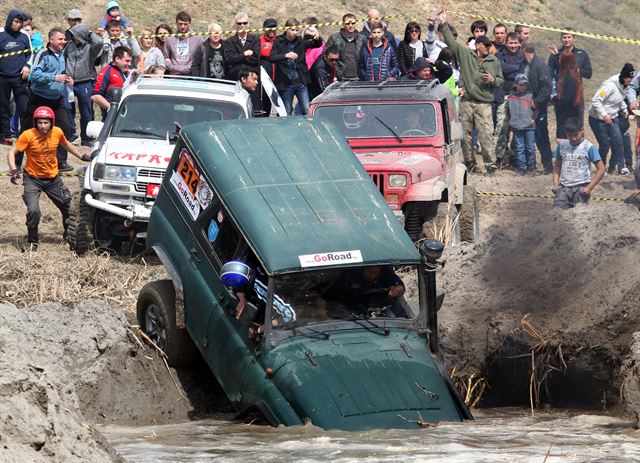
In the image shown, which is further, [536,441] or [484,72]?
[484,72]

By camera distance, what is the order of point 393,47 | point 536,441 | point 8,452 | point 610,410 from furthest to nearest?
point 393,47 < point 610,410 < point 536,441 < point 8,452

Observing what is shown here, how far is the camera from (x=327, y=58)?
1942 cm

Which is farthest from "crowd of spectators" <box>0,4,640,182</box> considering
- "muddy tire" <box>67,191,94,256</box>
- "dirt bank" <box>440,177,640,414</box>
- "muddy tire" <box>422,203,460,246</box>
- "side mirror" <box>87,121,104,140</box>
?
"dirt bank" <box>440,177,640,414</box>

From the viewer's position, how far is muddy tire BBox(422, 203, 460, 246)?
591 inches

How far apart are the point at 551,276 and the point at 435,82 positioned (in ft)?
15.3

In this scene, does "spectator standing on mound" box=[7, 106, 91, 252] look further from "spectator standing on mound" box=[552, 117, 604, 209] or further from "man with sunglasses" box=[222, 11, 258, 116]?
"spectator standing on mound" box=[552, 117, 604, 209]

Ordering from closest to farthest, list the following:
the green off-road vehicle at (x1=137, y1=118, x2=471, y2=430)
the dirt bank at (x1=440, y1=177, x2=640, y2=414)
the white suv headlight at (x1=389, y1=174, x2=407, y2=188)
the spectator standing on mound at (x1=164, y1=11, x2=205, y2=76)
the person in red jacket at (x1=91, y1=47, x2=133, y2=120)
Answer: the green off-road vehicle at (x1=137, y1=118, x2=471, y2=430), the dirt bank at (x1=440, y1=177, x2=640, y2=414), the white suv headlight at (x1=389, y1=174, x2=407, y2=188), the person in red jacket at (x1=91, y1=47, x2=133, y2=120), the spectator standing on mound at (x1=164, y1=11, x2=205, y2=76)

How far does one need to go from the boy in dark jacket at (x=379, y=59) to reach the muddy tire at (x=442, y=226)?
13.6 ft

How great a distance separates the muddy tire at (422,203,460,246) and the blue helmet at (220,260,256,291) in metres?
5.66

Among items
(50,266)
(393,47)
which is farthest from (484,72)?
(50,266)

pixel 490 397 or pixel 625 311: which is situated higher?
pixel 625 311

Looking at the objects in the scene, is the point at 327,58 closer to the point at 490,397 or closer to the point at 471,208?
the point at 471,208

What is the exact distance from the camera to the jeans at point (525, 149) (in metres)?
21.0

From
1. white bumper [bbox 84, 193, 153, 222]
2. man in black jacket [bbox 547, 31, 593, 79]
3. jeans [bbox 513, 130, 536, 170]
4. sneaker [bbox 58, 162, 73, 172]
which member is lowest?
jeans [bbox 513, 130, 536, 170]
